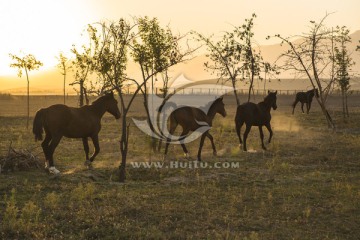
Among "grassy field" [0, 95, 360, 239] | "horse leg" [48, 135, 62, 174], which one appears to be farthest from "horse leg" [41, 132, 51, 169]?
"grassy field" [0, 95, 360, 239]

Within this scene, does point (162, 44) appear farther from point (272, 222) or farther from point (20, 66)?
point (20, 66)

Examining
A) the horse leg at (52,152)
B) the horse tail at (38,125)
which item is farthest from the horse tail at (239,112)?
the horse tail at (38,125)

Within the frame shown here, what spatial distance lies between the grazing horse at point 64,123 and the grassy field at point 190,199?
880mm

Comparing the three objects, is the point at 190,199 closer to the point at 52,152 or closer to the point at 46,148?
the point at 52,152

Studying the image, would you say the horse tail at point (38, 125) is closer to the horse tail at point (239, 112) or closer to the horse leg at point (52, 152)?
the horse leg at point (52, 152)

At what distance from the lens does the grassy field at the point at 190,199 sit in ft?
26.9

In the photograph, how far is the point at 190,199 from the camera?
1056 cm

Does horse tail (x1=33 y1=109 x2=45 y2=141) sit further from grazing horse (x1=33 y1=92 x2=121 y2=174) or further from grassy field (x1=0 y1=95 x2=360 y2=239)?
grassy field (x1=0 y1=95 x2=360 y2=239)

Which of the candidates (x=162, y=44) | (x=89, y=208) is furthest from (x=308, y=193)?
(x=162, y=44)

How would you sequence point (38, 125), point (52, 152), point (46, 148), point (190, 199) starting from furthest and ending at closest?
point (46, 148) < point (52, 152) < point (38, 125) < point (190, 199)

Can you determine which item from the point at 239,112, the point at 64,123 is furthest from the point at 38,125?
the point at 239,112

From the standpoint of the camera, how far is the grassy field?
819 centimetres

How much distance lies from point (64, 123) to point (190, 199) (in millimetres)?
5604

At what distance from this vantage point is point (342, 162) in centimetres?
1614
